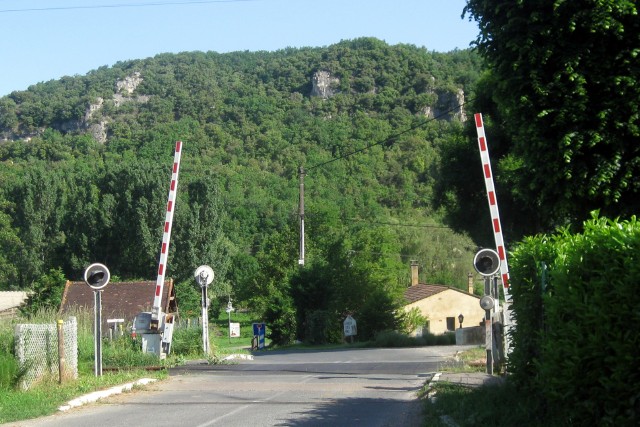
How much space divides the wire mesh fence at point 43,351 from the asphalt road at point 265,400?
53.6 inches

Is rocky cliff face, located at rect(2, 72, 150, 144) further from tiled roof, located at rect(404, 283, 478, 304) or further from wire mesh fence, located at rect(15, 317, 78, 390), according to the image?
wire mesh fence, located at rect(15, 317, 78, 390)

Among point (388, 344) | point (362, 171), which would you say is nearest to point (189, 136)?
point (362, 171)

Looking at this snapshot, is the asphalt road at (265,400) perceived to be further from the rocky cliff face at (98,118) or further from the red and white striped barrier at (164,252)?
the rocky cliff face at (98,118)

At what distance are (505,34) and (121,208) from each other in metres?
51.5

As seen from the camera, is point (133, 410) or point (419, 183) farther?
point (419, 183)

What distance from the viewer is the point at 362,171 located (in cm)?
8525

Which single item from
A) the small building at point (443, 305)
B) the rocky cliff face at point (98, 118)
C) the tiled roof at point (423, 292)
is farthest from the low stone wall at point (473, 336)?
the rocky cliff face at point (98, 118)

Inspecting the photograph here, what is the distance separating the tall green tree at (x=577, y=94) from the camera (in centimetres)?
1064

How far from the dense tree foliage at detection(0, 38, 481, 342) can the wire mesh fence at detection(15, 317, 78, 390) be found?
23107 mm

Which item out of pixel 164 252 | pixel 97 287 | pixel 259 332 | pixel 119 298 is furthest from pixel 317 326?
pixel 97 287

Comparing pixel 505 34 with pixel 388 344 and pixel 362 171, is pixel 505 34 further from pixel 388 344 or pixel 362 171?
pixel 362 171

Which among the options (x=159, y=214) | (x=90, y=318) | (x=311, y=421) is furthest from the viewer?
(x=159, y=214)

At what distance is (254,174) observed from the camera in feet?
283

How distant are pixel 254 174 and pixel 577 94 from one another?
76222 millimetres
